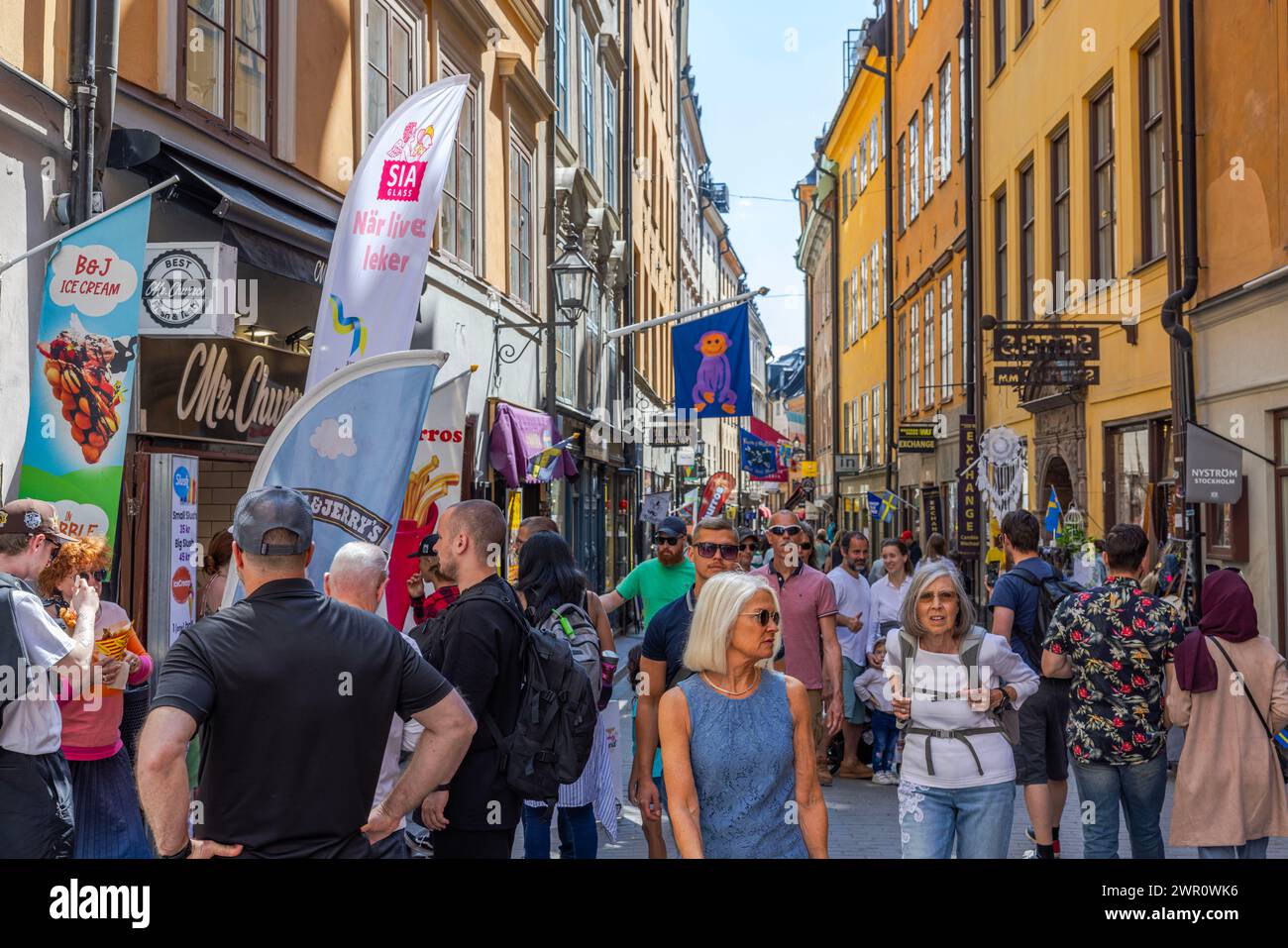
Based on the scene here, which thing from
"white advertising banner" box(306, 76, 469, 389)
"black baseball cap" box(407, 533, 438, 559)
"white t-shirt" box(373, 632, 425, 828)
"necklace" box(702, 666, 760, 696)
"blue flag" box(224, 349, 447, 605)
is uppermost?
"white advertising banner" box(306, 76, 469, 389)

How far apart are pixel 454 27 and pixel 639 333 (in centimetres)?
1943

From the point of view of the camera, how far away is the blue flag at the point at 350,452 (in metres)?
6.09

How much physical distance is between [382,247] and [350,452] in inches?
72.8

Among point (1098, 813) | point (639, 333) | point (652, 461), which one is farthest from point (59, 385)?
point (652, 461)

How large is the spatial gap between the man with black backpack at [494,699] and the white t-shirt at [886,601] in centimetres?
585

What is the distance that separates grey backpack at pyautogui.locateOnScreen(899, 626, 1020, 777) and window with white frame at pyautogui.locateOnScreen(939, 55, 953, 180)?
71.3 ft

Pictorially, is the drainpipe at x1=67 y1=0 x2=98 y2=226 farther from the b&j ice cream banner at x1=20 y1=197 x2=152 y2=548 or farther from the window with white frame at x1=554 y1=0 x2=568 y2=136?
the window with white frame at x1=554 y1=0 x2=568 y2=136

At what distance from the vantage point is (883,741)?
10.1 meters

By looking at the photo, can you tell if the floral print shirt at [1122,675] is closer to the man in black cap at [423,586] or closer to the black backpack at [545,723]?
the black backpack at [545,723]

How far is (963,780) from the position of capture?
519cm

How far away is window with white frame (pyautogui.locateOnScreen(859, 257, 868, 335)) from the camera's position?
128 ft

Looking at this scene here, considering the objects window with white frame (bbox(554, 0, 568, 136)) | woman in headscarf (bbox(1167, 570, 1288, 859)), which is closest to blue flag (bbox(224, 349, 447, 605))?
woman in headscarf (bbox(1167, 570, 1288, 859))

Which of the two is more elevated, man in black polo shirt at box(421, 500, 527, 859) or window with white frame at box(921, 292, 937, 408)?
window with white frame at box(921, 292, 937, 408)

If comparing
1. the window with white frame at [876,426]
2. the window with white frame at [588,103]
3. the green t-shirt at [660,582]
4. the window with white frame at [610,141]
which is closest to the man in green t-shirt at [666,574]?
the green t-shirt at [660,582]
